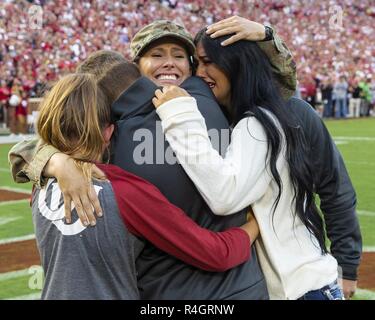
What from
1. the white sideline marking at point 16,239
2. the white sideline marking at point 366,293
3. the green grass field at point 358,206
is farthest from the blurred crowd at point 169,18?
the white sideline marking at point 366,293

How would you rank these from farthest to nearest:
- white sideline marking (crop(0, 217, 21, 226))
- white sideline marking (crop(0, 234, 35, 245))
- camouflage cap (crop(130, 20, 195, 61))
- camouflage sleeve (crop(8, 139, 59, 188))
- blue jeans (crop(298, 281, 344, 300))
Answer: white sideline marking (crop(0, 217, 21, 226)) < white sideline marking (crop(0, 234, 35, 245)) < camouflage cap (crop(130, 20, 195, 61)) < blue jeans (crop(298, 281, 344, 300)) < camouflage sleeve (crop(8, 139, 59, 188))

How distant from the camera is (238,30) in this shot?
73.3 inches

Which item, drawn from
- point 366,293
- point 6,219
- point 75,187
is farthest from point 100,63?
point 6,219

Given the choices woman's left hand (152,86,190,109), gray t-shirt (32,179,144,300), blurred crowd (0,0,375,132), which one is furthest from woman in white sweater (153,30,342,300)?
blurred crowd (0,0,375,132)

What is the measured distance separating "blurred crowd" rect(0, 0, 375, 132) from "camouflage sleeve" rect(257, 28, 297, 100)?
29.0 ft

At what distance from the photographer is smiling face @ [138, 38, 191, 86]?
81.2 inches

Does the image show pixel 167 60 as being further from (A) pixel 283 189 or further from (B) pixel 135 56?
(A) pixel 283 189

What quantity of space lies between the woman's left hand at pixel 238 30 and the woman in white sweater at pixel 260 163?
0.05 ft

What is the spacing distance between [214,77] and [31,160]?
547mm

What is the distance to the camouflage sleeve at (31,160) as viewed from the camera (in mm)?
1807

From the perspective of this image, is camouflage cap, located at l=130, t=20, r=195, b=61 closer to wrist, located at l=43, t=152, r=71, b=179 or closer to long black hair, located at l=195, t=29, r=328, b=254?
long black hair, located at l=195, t=29, r=328, b=254

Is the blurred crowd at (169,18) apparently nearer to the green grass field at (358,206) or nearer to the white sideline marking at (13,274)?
the green grass field at (358,206)

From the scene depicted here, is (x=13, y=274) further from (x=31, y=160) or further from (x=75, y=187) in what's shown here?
→ (x=75, y=187)
